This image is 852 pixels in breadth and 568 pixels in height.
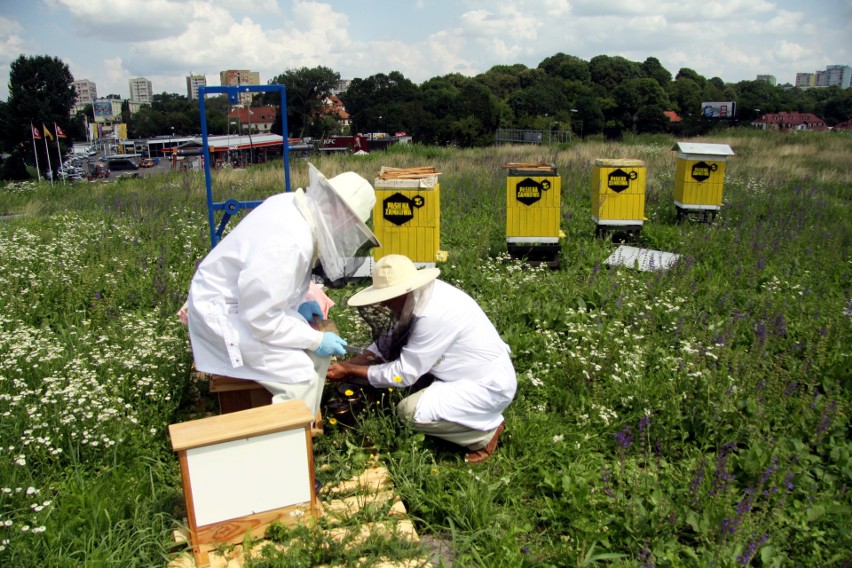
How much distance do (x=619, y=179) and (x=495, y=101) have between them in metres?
42.5

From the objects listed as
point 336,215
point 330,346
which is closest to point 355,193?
point 336,215

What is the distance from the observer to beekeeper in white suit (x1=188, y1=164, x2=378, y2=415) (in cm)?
301

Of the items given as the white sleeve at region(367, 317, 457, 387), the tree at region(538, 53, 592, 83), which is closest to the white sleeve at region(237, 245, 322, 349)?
the white sleeve at region(367, 317, 457, 387)

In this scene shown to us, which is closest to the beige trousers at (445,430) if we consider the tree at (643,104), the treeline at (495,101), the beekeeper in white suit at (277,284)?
the beekeeper in white suit at (277,284)

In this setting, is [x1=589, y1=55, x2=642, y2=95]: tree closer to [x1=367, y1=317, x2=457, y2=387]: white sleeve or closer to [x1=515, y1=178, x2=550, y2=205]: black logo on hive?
[x1=515, y1=178, x2=550, y2=205]: black logo on hive

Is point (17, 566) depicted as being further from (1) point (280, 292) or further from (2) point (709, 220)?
(2) point (709, 220)

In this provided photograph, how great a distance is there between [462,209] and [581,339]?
5268mm

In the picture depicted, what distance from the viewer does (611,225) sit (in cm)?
775

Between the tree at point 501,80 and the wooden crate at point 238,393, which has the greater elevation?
the tree at point 501,80

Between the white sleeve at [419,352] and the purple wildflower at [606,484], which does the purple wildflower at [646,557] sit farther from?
the white sleeve at [419,352]

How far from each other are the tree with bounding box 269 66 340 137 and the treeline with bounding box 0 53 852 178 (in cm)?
10

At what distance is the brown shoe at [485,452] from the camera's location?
337cm

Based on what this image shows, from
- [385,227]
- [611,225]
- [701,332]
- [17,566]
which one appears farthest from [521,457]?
[611,225]

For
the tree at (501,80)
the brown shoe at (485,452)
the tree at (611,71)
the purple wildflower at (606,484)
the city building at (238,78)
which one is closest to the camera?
the purple wildflower at (606,484)
